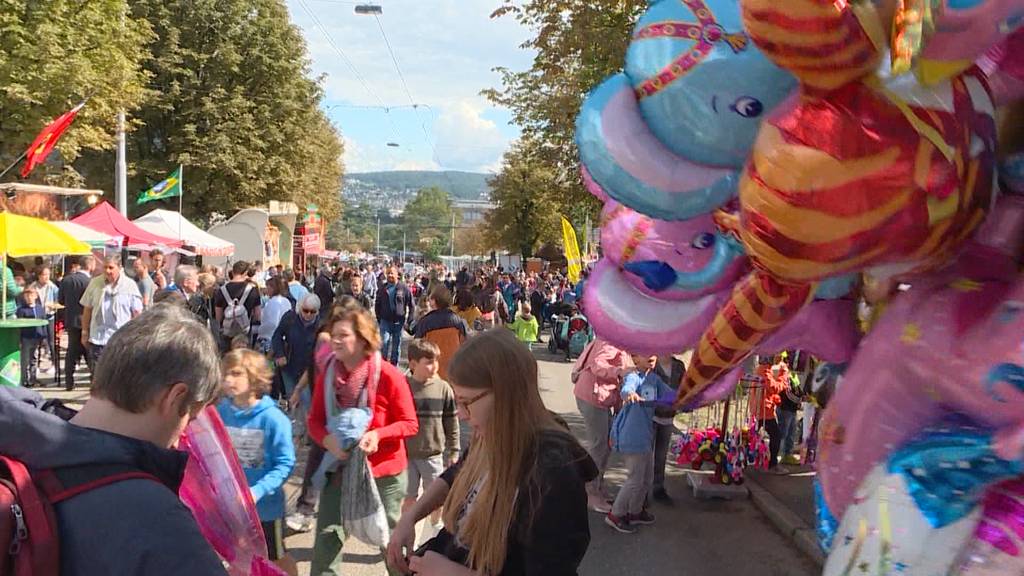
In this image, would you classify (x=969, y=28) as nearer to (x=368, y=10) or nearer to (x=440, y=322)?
(x=440, y=322)

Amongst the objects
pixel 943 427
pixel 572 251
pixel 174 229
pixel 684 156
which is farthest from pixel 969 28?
pixel 174 229

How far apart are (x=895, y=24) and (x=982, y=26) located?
0.17 meters

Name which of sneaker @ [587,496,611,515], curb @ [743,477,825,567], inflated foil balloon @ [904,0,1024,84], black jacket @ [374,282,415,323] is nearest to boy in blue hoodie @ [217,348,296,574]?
inflated foil balloon @ [904,0,1024,84]

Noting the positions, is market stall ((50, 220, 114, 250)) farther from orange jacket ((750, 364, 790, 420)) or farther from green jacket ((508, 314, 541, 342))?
→ orange jacket ((750, 364, 790, 420))

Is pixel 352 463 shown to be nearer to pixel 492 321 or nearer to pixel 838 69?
pixel 838 69

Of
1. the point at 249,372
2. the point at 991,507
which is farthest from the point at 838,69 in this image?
the point at 249,372

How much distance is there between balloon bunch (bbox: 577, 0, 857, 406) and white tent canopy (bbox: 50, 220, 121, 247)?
11.8 metres

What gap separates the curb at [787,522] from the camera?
16.6 feet

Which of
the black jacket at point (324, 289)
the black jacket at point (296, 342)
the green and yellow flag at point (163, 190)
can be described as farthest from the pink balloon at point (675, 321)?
the green and yellow flag at point (163, 190)

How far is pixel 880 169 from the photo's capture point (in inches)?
61.7

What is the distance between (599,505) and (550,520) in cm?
417

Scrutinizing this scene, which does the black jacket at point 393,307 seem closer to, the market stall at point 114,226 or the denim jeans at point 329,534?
the market stall at point 114,226

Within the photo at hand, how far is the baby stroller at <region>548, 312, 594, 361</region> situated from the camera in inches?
551

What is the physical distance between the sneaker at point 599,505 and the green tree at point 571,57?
4.36 m
